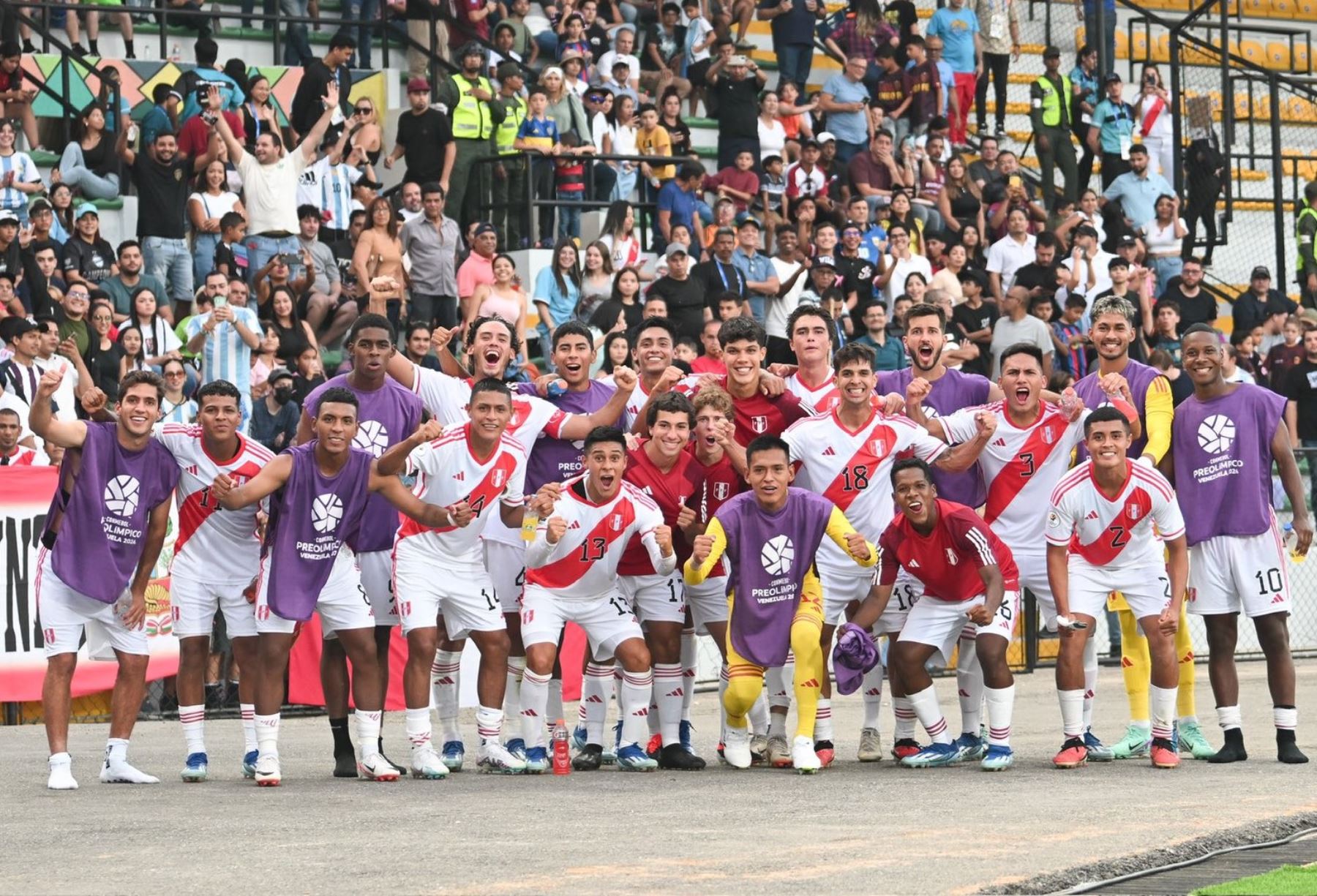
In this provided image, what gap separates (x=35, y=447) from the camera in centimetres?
1595

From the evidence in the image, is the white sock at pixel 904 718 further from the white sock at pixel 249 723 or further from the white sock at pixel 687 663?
the white sock at pixel 249 723

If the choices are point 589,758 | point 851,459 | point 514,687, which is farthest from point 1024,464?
point 514,687

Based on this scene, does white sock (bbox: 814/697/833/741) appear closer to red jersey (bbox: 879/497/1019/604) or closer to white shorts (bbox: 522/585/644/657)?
red jersey (bbox: 879/497/1019/604)

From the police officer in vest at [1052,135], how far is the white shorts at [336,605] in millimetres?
17918

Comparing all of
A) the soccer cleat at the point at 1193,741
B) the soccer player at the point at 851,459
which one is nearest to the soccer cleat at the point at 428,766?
the soccer player at the point at 851,459

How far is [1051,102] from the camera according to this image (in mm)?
27719

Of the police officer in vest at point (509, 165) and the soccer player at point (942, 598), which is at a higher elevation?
the police officer in vest at point (509, 165)

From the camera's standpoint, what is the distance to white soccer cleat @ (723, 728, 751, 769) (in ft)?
38.4

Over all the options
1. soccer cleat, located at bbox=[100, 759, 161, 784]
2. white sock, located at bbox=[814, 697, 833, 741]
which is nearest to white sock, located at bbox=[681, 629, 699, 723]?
white sock, located at bbox=[814, 697, 833, 741]

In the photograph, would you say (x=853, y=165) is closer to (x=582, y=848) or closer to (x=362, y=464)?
(x=362, y=464)

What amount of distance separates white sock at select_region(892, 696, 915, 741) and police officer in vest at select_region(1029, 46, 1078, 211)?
1655 cm

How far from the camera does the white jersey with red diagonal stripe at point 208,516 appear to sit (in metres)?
11.2

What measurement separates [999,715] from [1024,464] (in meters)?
1.59

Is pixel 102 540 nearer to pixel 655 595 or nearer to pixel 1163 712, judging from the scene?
pixel 655 595
